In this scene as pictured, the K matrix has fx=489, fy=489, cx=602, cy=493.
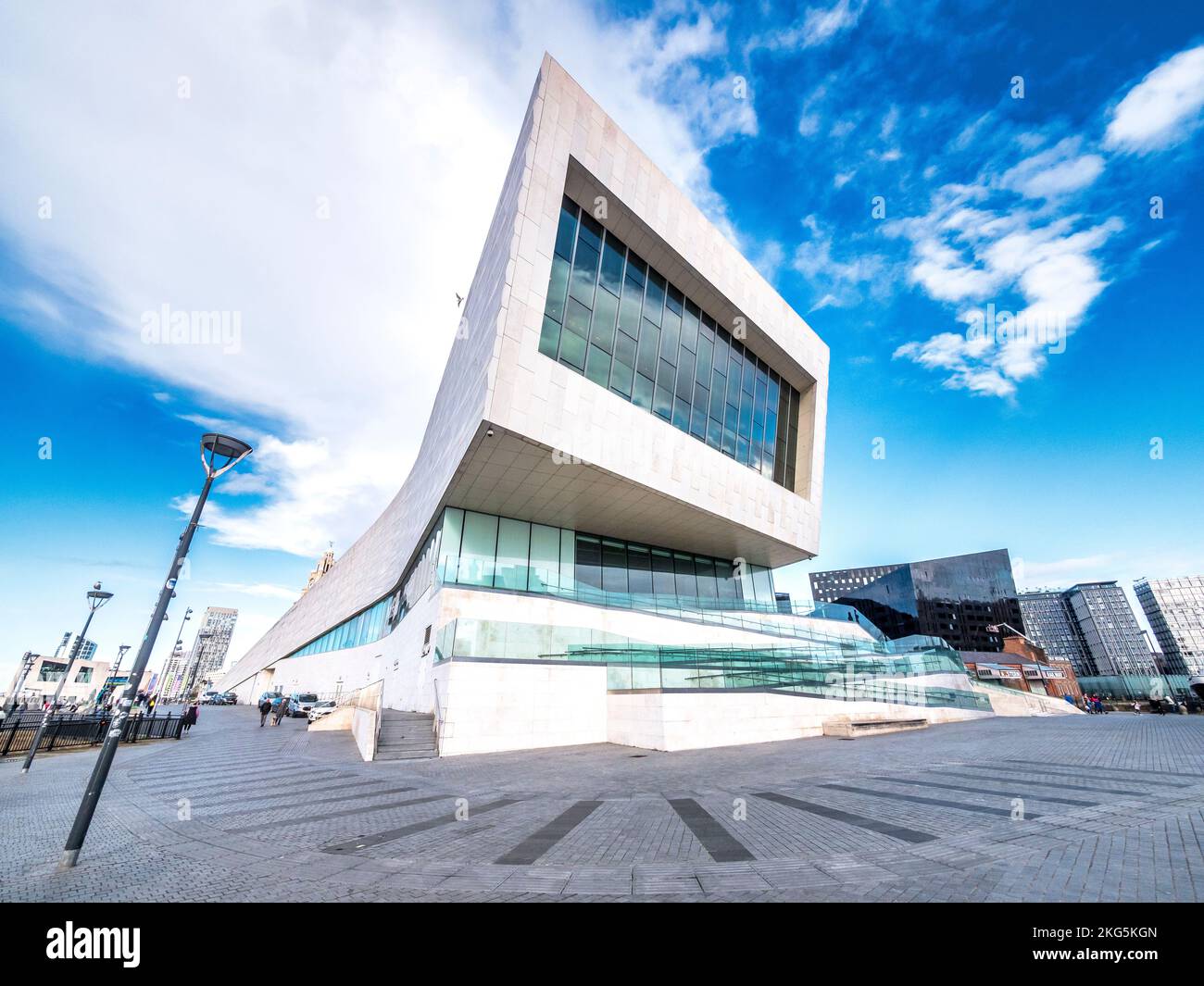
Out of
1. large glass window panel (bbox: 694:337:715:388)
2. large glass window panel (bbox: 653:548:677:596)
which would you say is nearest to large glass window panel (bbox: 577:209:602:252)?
large glass window panel (bbox: 694:337:715:388)

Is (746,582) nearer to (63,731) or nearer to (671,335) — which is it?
(671,335)

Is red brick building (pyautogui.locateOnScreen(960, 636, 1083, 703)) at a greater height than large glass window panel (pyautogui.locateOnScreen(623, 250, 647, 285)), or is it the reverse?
large glass window panel (pyautogui.locateOnScreen(623, 250, 647, 285))

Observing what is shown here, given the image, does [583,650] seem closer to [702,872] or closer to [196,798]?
[196,798]

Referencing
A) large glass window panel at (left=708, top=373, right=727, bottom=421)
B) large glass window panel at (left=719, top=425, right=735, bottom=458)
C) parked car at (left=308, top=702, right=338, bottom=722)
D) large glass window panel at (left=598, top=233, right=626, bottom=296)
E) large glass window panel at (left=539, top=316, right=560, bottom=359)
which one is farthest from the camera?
parked car at (left=308, top=702, right=338, bottom=722)

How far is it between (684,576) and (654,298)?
16092 millimetres

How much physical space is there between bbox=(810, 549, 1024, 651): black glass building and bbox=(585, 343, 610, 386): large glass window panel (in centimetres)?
8008

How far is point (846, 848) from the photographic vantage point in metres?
5.14

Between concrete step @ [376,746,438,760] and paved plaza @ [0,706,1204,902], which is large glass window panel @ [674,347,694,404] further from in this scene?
concrete step @ [376,746,438,760]

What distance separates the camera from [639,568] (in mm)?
28188

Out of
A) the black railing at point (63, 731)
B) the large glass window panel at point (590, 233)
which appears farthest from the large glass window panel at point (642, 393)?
the black railing at point (63, 731)

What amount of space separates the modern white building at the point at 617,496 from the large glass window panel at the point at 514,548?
99 millimetres

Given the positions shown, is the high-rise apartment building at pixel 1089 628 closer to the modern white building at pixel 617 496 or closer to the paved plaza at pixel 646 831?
the modern white building at pixel 617 496

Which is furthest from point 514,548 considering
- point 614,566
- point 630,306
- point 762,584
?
point 762,584

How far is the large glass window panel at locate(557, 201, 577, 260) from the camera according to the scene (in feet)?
65.8
